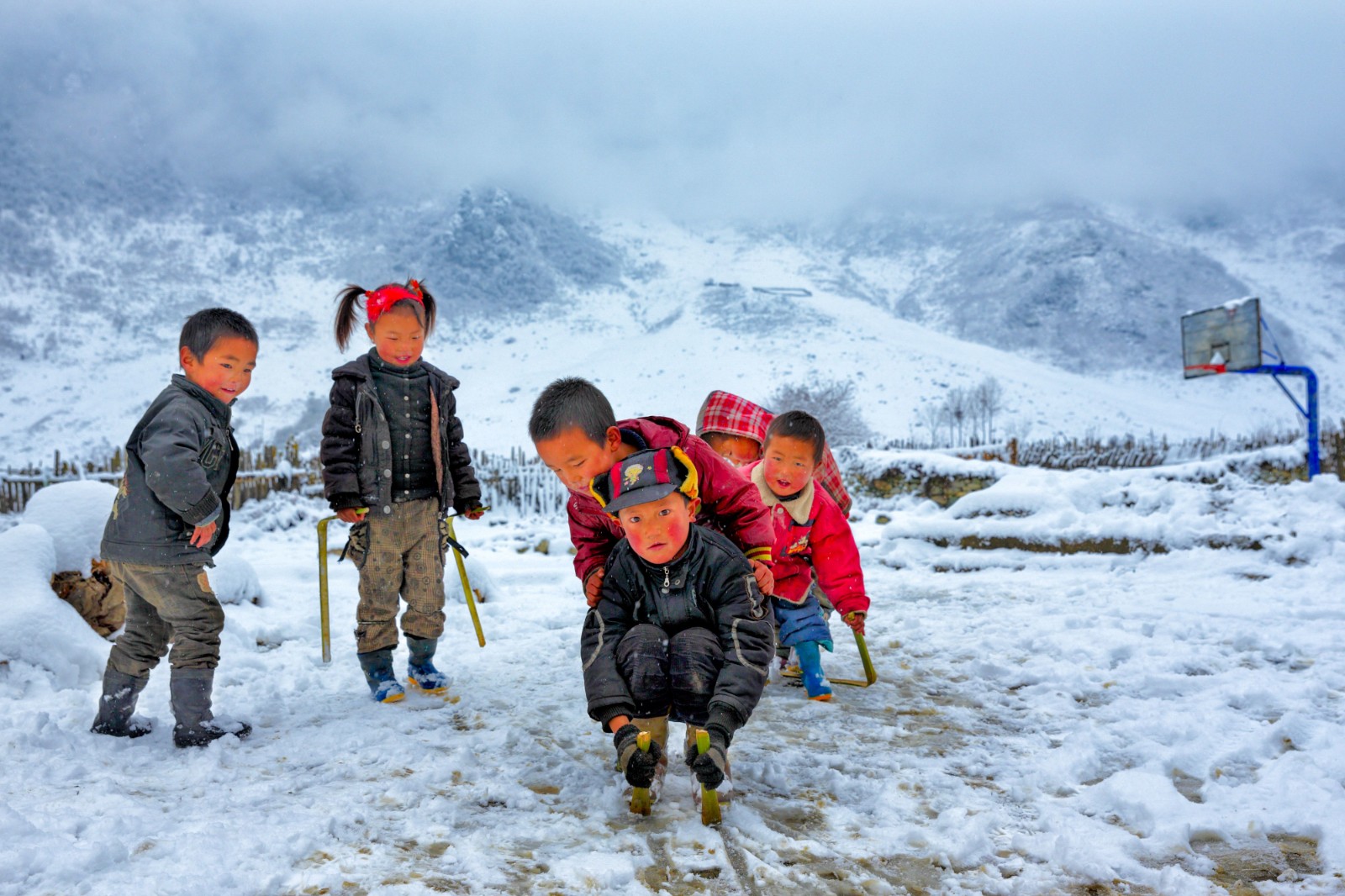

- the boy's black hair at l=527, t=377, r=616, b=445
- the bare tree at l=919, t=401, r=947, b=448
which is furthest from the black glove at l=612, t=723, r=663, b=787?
the bare tree at l=919, t=401, r=947, b=448

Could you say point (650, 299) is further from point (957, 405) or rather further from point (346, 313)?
point (346, 313)

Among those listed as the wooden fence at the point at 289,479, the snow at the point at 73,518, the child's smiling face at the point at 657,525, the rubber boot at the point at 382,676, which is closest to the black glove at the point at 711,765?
the child's smiling face at the point at 657,525

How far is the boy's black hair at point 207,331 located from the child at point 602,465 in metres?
1.27

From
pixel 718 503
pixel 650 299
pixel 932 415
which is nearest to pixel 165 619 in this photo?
pixel 718 503

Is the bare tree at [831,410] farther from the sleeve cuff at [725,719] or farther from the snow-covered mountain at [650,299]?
the sleeve cuff at [725,719]

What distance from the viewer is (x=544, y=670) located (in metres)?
3.82

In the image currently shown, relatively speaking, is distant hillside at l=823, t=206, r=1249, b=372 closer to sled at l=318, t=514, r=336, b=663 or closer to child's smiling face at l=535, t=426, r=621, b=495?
sled at l=318, t=514, r=336, b=663

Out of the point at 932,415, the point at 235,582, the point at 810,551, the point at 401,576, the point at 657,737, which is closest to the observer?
the point at 657,737

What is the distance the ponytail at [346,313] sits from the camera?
3424 mm

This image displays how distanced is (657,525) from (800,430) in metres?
1.31

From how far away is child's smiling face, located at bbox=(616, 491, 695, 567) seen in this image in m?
2.25

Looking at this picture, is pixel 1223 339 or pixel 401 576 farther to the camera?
pixel 1223 339

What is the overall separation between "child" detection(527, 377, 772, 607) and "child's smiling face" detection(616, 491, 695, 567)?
8.9 inches

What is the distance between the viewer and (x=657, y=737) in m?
2.38
